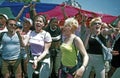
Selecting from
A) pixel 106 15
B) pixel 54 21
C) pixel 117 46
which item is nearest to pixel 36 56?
pixel 117 46

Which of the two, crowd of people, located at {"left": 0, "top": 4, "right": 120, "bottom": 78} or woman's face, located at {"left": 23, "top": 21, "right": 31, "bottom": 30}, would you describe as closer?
crowd of people, located at {"left": 0, "top": 4, "right": 120, "bottom": 78}

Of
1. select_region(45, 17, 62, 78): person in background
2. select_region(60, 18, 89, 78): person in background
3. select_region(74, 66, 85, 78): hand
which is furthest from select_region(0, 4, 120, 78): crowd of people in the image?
select_region(45, 17, 62, 78): person in background

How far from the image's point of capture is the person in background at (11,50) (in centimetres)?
773

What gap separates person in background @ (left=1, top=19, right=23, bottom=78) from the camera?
7.73 m

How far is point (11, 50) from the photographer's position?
7.86 m

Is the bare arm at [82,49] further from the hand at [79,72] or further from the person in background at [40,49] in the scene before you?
the person in background at [40,49]

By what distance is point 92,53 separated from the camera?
24.9 ft

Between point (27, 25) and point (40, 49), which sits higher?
point (27, 25)

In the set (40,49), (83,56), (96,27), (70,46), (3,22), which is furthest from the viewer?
(3,22)

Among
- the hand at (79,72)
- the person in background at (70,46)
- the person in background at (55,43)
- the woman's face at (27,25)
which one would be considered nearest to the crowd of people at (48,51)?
the person in background at (70,46)

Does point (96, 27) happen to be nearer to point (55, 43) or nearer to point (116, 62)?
point (116, 62)

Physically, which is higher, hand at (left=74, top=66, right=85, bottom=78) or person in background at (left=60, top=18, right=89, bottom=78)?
person in background at (left=60, top=18, right=89, bottom=78)

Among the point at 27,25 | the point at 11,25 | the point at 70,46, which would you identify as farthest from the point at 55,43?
the point at 70,46

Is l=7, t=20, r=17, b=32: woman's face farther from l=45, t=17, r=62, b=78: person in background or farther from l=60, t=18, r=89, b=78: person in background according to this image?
l=60, t=18, r=89, b=78: person in background
